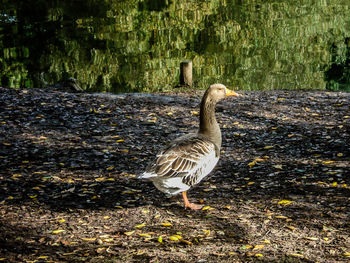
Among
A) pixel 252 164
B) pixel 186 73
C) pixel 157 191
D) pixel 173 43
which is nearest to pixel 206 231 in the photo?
pixel 157 191

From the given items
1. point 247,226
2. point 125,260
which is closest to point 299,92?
point 247,226

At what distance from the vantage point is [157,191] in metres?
8.23

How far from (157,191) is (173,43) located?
17442mm

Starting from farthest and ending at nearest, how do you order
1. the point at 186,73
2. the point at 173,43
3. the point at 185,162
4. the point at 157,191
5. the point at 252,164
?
the point at 173,43 → the point at 186,73 → the point at 252,164 → the point at 157,191 → the point at 185,162

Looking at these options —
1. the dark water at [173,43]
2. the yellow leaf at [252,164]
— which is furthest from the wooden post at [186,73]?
the yellow leaf at [252,164]

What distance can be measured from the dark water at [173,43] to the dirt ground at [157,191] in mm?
5957

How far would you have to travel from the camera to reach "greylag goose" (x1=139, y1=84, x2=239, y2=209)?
681 cm

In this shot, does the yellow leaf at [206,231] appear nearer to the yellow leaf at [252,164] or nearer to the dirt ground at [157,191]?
the dirt ground at [157,191]

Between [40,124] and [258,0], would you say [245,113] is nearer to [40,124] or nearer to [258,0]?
[40,124]

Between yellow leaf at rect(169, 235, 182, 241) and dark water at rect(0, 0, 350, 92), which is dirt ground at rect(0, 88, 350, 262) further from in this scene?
dark water at rect(0, 0, 350, 92)

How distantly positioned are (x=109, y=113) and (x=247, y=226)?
23.1ft

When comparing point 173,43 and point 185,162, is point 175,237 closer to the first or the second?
point 185,162

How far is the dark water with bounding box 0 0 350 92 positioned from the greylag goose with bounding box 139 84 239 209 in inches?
429

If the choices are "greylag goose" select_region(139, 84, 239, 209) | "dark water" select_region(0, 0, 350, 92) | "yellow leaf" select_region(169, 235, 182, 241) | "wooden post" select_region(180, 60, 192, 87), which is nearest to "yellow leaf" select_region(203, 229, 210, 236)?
"yellow leaf" select_region(169, 235, 182, 241)
